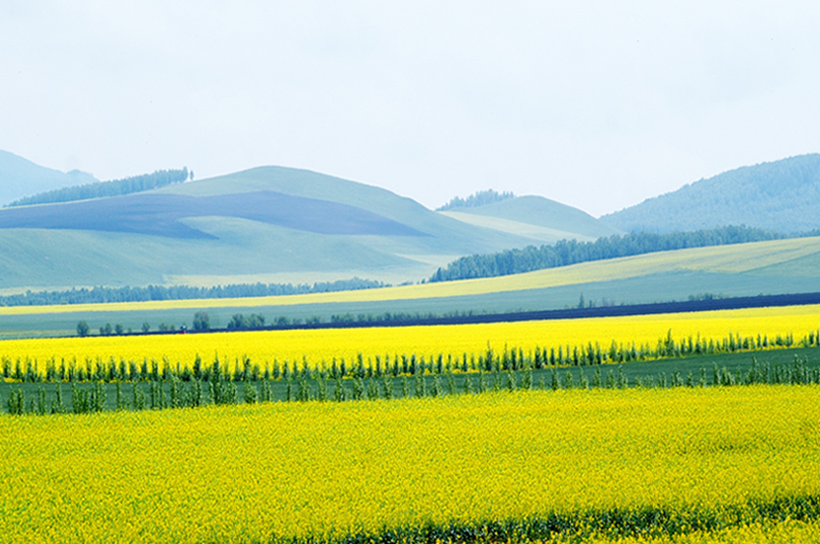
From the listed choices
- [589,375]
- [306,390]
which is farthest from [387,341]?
[306,390]

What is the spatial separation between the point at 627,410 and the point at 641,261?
447 feet

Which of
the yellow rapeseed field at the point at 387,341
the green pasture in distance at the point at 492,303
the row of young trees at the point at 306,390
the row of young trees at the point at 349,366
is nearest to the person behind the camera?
the row of young trees at the point at 306,390

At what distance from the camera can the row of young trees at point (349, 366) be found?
42.2 meters

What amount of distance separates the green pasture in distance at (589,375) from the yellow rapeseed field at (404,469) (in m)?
9.39

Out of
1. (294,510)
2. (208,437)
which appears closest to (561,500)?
(294,510)

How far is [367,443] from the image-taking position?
21562 mm

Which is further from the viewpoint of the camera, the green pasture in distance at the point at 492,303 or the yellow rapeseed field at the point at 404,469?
the green pasture in distance at the point at 492,303

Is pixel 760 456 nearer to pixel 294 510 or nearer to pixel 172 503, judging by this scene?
pixel 294 510

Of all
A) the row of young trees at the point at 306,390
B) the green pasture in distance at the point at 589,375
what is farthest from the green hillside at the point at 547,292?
the row of young trees at the point at 306,390

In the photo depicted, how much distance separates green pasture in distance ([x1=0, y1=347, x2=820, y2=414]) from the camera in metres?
37.7

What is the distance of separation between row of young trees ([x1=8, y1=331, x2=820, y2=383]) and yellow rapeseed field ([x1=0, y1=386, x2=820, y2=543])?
45.4ft

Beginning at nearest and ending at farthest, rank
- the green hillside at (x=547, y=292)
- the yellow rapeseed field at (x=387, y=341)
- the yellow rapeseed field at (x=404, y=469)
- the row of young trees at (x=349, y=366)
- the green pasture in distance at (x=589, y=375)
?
the yellow rapeseed field at (x=404, y=469), the green pasture in distance at (x=589, y=375), the row of young trees at (x=349, y=366), the yellow rapeseed field at (x=387, y=341), the green hillside at (x=547, y=292)

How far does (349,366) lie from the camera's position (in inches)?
1745

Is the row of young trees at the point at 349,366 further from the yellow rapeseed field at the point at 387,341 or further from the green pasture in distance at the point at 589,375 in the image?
the yellow rapeseed field at the point at 387,341
